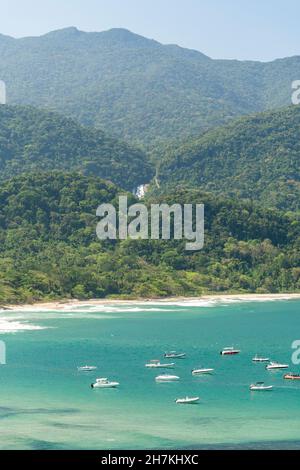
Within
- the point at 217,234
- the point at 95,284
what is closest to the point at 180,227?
the point at 217,234

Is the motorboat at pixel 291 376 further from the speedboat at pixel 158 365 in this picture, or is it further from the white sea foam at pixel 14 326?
the white sea foam at pixel 14 326

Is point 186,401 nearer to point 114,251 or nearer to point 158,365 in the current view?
point 158,365

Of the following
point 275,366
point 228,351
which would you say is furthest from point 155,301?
point 275,366

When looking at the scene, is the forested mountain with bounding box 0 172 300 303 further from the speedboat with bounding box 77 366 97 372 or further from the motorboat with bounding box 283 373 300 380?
the motorboat with bounding box 283 373 300 380

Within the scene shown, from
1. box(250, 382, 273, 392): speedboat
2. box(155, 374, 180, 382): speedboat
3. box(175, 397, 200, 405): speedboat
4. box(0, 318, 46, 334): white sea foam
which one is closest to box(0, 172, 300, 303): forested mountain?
box(0, 318, 46, 334): white sea foam

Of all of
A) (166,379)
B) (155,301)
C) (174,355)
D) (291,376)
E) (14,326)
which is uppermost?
(291,376)

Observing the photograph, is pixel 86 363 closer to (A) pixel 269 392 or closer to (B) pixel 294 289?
(A) pixel 269 392
